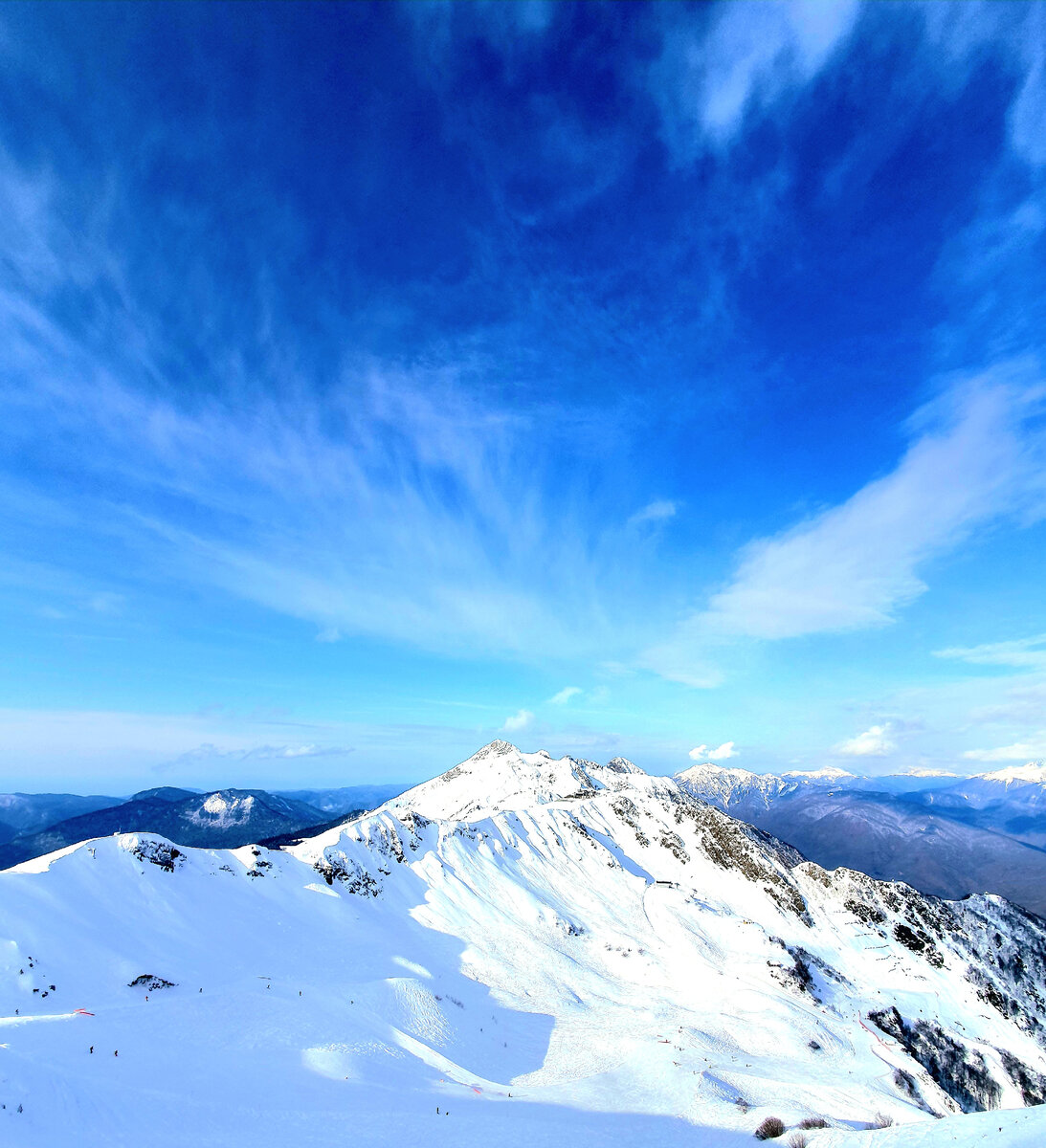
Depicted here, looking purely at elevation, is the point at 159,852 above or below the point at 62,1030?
above

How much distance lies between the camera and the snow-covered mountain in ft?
91.7

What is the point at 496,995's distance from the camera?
66.8 metres

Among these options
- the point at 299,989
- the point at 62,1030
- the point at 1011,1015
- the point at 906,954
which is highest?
the point at 62,1030

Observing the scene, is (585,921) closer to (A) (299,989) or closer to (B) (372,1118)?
(A) (299,989)

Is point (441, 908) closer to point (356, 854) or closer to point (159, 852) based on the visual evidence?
point (356, 854)

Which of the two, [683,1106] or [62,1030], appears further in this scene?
[683,1106]

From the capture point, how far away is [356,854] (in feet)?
327

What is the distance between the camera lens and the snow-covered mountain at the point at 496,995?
91.7 ft

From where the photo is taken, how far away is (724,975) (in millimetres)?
90875

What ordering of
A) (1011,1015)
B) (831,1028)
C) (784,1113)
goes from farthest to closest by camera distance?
(1011,1015), (831,1028), (784,1113)

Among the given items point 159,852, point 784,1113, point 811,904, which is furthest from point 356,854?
point 811,904

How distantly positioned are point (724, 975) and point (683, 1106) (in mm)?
67866

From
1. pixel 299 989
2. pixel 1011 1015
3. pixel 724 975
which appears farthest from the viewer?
pixel 1011 1015

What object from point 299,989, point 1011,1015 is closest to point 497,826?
point 299,989
